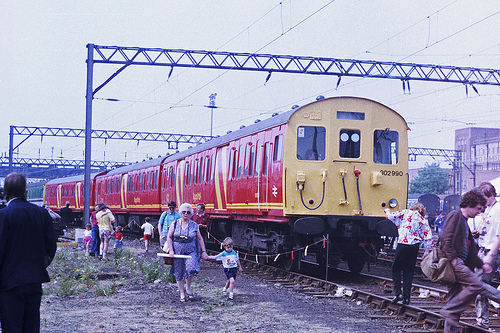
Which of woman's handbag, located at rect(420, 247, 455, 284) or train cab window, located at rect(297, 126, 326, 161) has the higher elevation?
train cab window, located at rect(297, 126, 326, 161)

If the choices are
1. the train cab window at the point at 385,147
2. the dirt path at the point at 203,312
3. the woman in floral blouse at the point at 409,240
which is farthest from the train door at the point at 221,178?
the woman in floral blouse at the point at 409,240

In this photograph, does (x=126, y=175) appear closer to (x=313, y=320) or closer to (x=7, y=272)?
(x=313, y=320)

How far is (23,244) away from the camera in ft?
19.1

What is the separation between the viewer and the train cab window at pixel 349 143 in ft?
46.2

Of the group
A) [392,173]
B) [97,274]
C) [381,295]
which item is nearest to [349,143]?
[392,173]

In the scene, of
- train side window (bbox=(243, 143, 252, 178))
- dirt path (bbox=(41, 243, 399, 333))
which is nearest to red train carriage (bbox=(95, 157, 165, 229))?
train side window (bbox=(243, 143, 252, 178))

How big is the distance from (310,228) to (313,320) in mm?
4306

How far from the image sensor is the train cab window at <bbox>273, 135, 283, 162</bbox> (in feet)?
46.3

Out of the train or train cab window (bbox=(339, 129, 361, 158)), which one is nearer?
the train

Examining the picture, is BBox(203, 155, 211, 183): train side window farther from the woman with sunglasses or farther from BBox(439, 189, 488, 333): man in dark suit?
BBox(439, 189, 488, 333): man in dark suit

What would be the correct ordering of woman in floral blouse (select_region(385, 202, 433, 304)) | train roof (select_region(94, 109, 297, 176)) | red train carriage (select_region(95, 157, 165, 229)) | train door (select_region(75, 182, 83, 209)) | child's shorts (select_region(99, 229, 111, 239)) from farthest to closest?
train door (select_region(75, 182, 83, 209))
red train carriage (select_region(95, 157, 165, 229))
child's shorts (select_region(99, 229, 111, 239))
train roof (select_region(94, 109, 297, 176))
woman in floral blouse (select_region(385, 202, 433, 304))

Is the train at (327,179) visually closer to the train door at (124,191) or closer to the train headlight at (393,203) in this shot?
the train headlight at (393,203)

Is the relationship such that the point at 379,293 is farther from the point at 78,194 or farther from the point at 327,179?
the point at 78,194

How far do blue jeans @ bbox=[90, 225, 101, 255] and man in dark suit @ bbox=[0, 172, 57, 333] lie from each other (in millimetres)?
13706
